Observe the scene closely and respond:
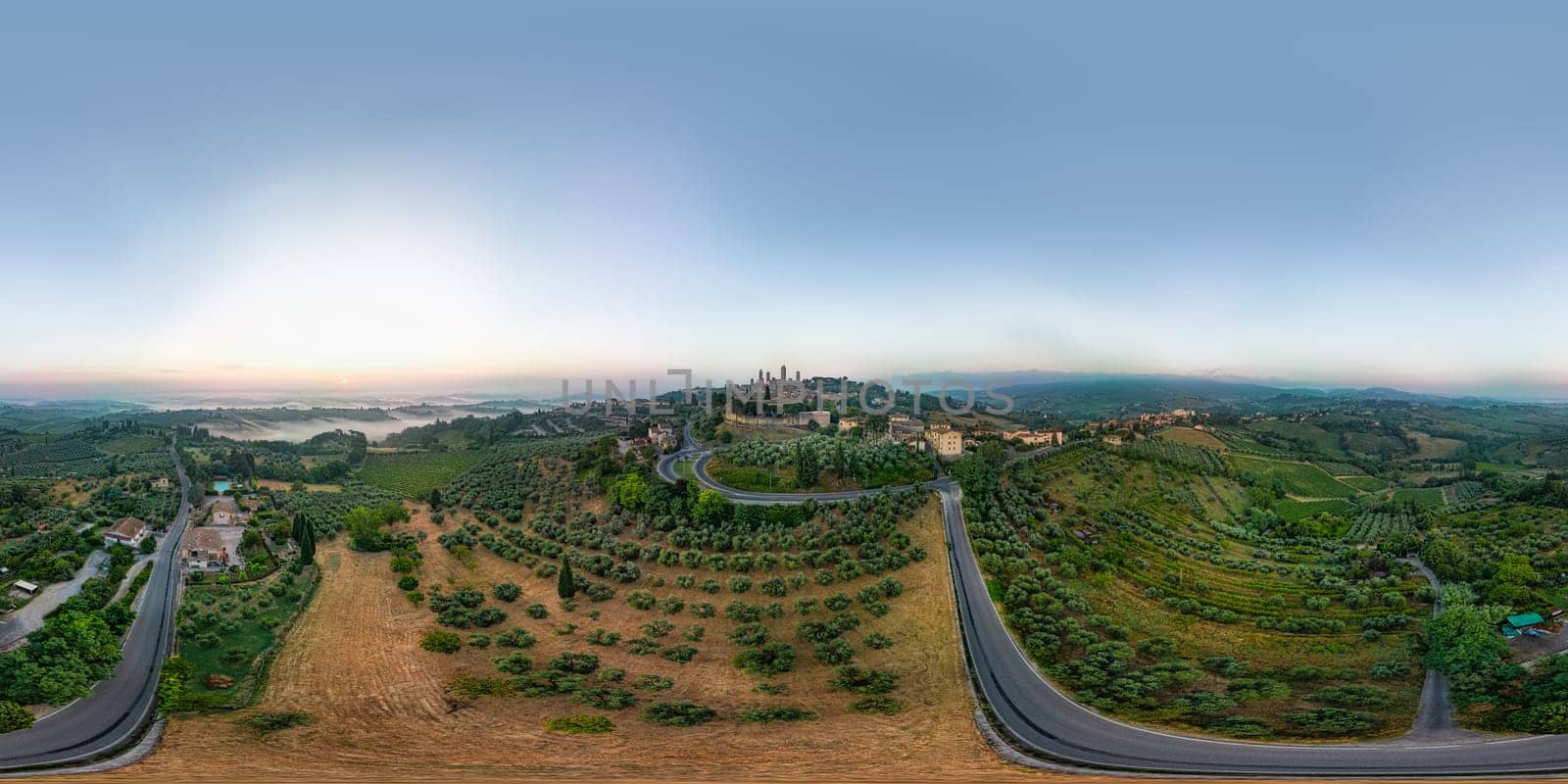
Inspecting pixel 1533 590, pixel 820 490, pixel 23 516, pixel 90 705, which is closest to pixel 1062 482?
pixel 820 490

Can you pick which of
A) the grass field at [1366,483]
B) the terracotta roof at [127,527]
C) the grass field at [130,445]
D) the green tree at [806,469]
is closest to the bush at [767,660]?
the green tree at [806,469]

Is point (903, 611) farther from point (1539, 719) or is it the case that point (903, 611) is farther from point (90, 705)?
point (90, 705)

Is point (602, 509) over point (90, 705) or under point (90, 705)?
over

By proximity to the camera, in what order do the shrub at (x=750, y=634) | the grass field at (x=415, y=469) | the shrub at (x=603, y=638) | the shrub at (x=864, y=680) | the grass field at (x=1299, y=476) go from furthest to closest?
the grass field at (x=1299, y=476), the grass field at (x=415, y=469), the shrub at (x=603, y=638), the shrub at (x=750, y=634), the shrub at (x=864, y=680)

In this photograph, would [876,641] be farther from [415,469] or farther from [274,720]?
[415,469]

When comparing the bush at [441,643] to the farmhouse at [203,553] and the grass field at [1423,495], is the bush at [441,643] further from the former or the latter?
the grass field at [1423,495]
